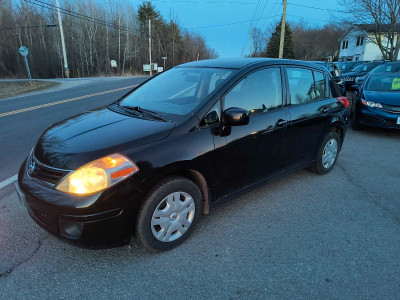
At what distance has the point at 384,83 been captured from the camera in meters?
7.34

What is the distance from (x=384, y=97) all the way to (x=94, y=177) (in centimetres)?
682

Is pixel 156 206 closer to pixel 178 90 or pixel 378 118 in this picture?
pixel 178 90

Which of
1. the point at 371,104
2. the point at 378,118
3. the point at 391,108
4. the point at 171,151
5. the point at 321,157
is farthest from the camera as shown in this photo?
the point at 371,104

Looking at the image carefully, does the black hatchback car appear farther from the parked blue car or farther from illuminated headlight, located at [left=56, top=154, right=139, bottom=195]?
the parked blue car

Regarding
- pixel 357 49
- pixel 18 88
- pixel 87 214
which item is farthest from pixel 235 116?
pixel 357 49

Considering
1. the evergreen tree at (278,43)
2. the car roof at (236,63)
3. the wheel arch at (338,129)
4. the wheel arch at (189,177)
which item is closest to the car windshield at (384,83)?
the wheel arch at (338,129)

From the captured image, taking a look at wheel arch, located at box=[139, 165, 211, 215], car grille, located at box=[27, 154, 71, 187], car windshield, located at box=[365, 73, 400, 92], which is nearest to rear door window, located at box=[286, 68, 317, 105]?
wheel arch, located at box=[139, 165, 211, 215]

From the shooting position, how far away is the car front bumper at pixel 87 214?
214cm

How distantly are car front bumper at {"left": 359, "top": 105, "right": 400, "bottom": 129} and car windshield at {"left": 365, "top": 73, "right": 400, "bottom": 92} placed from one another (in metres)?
0.88

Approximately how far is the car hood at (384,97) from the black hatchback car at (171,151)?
353cm

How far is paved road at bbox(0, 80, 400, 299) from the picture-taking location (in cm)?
217

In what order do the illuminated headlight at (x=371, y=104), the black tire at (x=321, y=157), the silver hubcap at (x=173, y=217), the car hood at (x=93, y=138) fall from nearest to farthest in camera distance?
the car hood at (x=93, y=138) < the silver hubcap at (x=173, y=217) < the black tire at (x=321, y=157) < the illuminated headlight at (x=371, y=104)

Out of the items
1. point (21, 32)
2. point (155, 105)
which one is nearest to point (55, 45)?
point (21, 32)

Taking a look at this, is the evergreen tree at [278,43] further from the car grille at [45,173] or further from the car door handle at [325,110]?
the car grille at [45,173]
